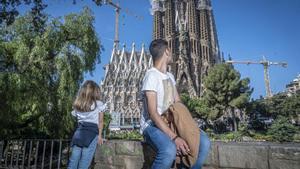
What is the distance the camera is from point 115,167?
167 inches

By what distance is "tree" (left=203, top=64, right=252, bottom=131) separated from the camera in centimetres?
3906

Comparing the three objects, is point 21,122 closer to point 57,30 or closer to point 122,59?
point 57,30

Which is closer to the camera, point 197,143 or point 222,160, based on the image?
point 197,143

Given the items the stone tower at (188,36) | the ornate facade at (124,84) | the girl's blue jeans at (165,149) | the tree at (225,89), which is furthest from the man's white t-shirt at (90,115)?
the stone tower at (188,36)

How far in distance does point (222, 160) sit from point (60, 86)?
7.26 meters

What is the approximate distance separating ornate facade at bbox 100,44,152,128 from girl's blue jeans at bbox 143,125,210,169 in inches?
2120

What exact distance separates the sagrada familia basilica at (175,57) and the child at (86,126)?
55593mm

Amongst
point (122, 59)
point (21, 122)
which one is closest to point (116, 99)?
point (122, 59)

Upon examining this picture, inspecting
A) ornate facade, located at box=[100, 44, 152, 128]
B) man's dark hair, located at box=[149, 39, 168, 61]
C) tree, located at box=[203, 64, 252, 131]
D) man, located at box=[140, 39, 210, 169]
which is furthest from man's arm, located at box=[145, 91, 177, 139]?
ornate facade, located at box=[100, 44, 152, 128]

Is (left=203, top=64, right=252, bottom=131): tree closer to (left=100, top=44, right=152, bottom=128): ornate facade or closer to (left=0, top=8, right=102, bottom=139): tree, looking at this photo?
(left=100, top=44, right=152, bottom=128): ornate facade

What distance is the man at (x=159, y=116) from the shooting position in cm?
250

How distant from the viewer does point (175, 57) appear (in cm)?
6850

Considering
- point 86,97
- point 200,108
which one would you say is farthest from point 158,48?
point 200,108

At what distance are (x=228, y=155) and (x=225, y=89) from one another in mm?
37711
